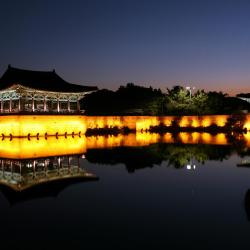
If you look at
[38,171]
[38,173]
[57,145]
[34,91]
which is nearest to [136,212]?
[38,173]

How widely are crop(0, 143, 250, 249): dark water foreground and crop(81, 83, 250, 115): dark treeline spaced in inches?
1385

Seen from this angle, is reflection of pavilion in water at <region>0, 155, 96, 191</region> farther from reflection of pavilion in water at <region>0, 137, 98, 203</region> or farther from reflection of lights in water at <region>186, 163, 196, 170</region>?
reflection of lights in water at <region>186, 163, 196, 170</region>

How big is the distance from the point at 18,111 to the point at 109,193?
2453 centimetres

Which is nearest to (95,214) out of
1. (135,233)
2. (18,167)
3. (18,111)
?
(135,233)

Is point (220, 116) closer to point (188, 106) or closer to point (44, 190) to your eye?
point (188, 106)

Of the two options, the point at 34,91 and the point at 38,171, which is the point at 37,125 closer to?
the point at 34,91

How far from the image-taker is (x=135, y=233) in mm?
6512

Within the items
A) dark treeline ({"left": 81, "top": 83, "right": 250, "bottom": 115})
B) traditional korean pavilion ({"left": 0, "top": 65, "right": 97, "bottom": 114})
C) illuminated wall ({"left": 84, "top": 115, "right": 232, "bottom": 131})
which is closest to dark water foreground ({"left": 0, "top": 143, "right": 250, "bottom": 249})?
traditional korean pavilion ({"left": 0, "top": 65, "right": 97, "bottom": 114})

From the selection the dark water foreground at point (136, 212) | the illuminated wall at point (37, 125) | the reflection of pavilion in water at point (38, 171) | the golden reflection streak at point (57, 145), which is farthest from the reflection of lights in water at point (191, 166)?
the illuminated wall at point (37, 125)

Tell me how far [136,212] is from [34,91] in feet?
91.6

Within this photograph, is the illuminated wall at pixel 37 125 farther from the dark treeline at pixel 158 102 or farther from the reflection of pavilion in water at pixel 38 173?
the reflection of pavilion in water at pixel 38 173

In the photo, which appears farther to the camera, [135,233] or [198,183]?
[198,183]

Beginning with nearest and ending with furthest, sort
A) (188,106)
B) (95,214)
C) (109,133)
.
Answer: (95,214) → (109,133) → (188,106)

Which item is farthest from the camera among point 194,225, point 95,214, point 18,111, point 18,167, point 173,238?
point 18,111
